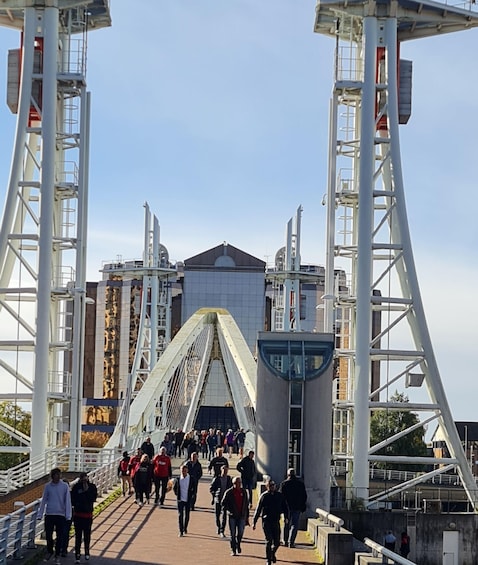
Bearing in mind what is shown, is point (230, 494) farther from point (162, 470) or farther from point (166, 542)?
point (162, 470)

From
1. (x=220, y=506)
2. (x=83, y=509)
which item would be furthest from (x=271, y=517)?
(x=220, y=506)

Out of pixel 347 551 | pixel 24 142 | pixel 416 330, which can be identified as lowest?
pixel 347 551

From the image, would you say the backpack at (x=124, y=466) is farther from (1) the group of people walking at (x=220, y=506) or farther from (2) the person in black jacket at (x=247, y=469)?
(2) the person in black jacket at (x=247, y=469)

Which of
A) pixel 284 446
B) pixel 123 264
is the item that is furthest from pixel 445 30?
pixel 123 264

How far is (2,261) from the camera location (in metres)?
44.1

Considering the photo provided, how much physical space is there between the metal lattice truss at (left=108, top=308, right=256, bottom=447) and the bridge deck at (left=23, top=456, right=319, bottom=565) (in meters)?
17.0

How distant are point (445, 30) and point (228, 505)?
28096mm

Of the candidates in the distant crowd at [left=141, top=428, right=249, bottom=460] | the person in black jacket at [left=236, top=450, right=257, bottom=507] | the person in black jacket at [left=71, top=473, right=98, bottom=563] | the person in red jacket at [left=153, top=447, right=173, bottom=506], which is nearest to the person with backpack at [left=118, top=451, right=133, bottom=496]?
the person in red jacket at [left=153, top=447, right=173, bottom=506]

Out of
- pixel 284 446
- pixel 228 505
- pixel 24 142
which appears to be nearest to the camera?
pixel 228 505

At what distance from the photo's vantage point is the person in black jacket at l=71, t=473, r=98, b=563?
21.5m

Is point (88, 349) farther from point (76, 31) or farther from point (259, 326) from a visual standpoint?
point (76, 31)

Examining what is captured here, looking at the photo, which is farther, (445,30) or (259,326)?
(259,326)

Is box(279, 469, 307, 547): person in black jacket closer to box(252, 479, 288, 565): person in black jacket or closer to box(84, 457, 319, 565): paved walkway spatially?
box(84, 457, 319, 565): paved walkway

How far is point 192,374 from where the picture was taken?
96.2 metres
